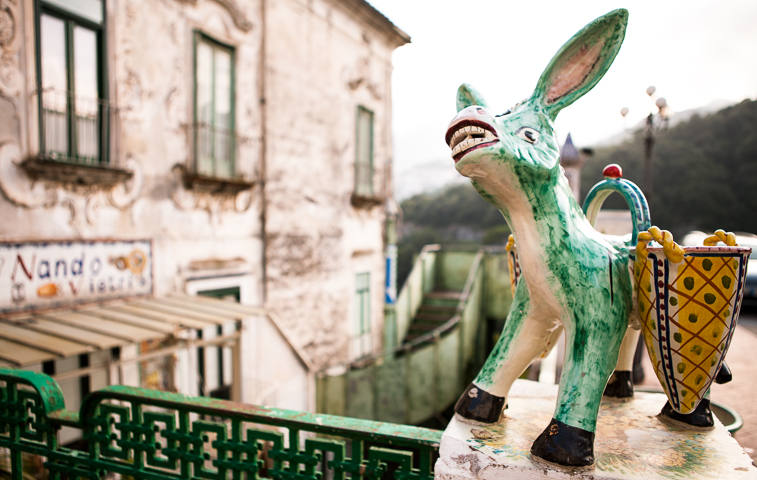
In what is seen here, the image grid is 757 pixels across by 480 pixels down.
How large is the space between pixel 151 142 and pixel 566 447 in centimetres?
596

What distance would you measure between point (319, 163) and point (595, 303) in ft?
26.0

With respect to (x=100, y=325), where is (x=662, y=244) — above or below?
above

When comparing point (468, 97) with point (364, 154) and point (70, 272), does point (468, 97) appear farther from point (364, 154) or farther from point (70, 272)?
point (364, 154)

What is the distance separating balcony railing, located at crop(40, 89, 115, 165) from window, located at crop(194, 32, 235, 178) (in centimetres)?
123

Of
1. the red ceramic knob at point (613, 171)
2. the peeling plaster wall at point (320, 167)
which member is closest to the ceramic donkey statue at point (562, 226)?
the red ceramic knob at point (613, 171)

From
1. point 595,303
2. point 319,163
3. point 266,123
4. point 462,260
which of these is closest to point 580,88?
point 595,303

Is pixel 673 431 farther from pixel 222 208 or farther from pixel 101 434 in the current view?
pixel 222 208

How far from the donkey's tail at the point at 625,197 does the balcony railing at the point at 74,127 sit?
5.18m

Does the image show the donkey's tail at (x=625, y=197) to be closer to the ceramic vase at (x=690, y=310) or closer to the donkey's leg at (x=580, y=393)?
the ceramic vase at (x=690, y=310)

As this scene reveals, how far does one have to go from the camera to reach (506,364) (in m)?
1.54

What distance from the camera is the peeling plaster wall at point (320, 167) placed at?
791 centimetres

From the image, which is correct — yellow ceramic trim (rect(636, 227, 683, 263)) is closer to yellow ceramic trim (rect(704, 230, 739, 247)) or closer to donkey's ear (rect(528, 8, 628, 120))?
yellow ceramic trim (rect(704, 230, 739, 247))

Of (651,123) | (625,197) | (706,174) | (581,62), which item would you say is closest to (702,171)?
(706,174)

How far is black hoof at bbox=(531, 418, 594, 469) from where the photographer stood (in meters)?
1.23
